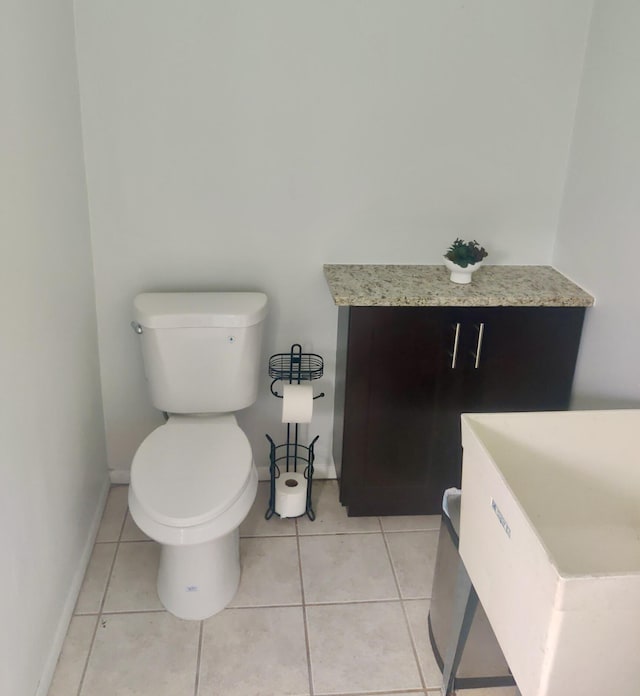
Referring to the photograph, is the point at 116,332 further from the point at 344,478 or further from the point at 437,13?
the point at 437,13

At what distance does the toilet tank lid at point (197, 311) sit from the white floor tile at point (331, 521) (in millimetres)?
804

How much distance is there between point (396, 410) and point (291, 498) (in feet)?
1.68

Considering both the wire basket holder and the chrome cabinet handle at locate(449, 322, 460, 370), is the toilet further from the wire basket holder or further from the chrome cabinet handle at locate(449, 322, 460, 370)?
the chrome cabinet handle at locate(449, 322, 460, 370)

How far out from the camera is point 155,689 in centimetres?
178

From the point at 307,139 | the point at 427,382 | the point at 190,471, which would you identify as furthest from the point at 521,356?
the point at 190,471

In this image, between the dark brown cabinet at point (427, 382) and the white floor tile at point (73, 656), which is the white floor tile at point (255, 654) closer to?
the white floor tile at point (73, 656)

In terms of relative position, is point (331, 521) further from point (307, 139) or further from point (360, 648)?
point (307, 139)

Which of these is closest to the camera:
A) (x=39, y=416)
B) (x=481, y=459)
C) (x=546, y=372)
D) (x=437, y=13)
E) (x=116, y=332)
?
(x=481, y=459)

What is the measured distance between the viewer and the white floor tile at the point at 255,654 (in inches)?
70.9

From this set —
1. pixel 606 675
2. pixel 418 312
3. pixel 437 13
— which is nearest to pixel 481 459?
pixel 606 675

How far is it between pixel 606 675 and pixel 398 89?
1.80 m

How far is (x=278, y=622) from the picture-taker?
2.01m

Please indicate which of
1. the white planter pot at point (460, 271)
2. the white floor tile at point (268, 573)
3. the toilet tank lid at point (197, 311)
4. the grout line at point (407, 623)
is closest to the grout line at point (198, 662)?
the white floor tile at point (268, 573)

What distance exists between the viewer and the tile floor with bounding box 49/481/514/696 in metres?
1.82
